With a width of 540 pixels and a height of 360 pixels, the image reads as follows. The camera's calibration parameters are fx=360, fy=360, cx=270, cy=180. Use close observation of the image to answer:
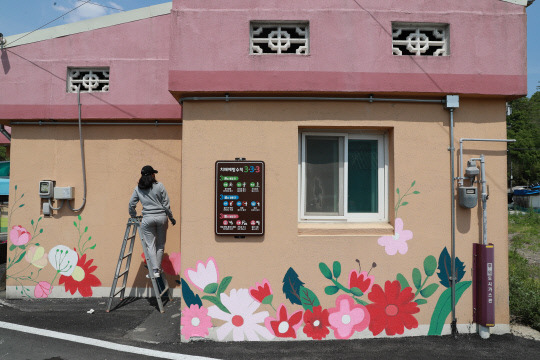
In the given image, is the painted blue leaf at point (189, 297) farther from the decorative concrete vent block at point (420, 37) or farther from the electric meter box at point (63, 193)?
the decorative concrete vent block at point (420, 37)

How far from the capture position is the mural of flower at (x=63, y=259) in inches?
241

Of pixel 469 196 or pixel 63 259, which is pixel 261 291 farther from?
pixel 63 259

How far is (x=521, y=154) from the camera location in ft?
126

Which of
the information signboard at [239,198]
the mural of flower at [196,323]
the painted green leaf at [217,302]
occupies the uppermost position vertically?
the information signboard at [239,198]

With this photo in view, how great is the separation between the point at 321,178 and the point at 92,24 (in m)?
4.77

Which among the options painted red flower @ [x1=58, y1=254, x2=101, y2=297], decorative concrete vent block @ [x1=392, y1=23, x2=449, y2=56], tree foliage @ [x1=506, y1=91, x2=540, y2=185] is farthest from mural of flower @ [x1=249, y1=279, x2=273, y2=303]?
tree foliage @ [x1=506, y1=91, x2=540, y2=185]

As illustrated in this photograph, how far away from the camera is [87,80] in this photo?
6.23 meters

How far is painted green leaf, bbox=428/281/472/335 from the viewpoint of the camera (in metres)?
4.45

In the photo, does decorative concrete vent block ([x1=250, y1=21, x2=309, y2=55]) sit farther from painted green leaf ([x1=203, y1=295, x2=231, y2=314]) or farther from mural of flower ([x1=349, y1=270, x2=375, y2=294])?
painted green leaf ([x1=203, y1=295, x2=231, y2=314])

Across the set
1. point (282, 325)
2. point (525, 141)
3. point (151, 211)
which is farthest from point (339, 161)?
point (525, 141)

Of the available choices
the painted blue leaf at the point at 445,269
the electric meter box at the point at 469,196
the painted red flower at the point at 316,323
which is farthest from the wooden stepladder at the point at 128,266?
the electric meter box at the point at 469,196

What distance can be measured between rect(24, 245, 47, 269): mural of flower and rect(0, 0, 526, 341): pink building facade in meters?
3.37

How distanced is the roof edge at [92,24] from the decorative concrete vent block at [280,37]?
2.38 m

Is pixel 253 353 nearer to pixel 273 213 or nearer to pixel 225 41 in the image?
pixel 273 213
